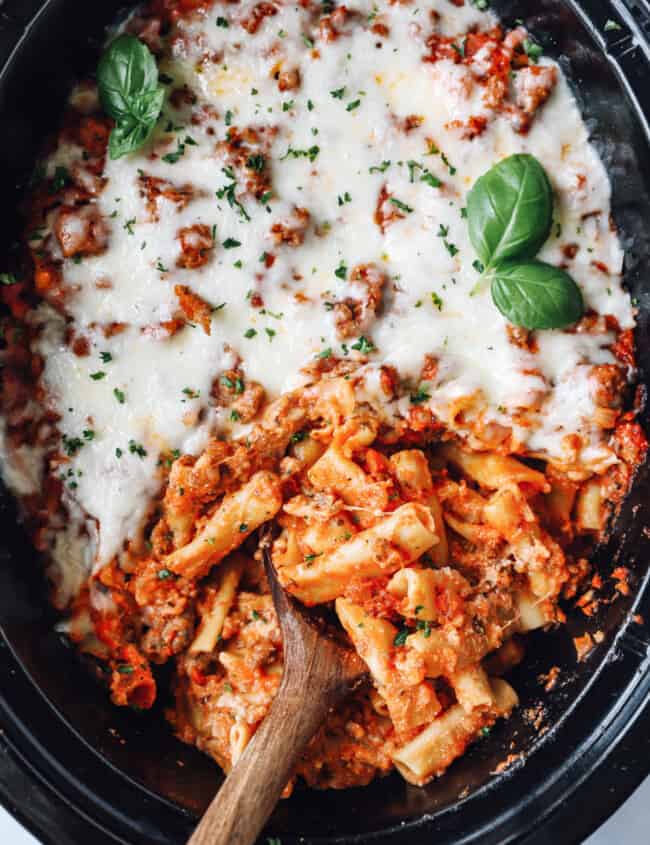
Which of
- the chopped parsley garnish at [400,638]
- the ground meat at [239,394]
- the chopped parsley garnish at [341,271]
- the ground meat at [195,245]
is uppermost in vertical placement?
the chopped parsley garnish at [341,271]

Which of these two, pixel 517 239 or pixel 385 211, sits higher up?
pixel 517 239

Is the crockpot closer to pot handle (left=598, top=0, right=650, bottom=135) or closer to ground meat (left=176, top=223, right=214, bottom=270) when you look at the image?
pot handle (left=598, top=0, right=650, bottom=135)

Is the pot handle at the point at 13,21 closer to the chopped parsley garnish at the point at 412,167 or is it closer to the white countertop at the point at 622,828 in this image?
the chopped parsley garnish at the point at 412,167

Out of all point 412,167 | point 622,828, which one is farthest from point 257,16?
point 622,828

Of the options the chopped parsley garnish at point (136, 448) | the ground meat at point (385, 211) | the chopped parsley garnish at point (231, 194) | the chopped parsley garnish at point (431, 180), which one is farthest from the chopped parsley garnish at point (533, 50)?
the chopped parsley garnish at point (136, 448)

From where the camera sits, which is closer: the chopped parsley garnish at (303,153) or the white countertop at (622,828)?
the chopped parsley garnish at (303,153)

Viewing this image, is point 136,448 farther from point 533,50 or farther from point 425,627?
point 533,50

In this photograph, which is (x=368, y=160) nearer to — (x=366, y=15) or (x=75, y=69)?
(x=366, y=15)
